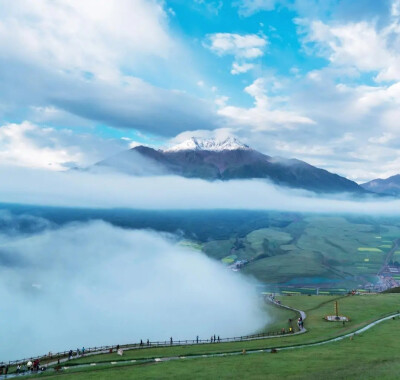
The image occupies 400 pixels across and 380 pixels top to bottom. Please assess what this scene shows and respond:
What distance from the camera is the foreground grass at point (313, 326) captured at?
8706cm

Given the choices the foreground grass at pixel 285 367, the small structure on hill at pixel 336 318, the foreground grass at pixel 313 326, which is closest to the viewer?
the foreground grass at pixel 285 367

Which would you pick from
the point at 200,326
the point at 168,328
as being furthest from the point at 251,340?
the point at 168,328

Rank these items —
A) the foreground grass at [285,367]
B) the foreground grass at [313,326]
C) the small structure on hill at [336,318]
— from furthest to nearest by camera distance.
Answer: the small structure on hill at [336,318]
the foreground grass at [313,326]
the foreground grass at [285,367]

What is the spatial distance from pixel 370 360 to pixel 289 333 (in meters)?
43.9

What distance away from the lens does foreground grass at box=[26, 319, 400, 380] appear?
6131cm

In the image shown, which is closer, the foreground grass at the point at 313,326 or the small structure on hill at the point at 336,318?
the foreground grass at the point at 313,326

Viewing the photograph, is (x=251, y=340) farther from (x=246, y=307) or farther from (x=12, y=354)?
(x=12, y=354)

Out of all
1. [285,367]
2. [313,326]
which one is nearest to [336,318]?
[313,326]

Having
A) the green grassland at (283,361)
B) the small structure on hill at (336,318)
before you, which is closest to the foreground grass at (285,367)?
the green grassland at (283,361)

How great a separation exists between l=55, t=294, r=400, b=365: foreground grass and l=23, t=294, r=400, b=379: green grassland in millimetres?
238

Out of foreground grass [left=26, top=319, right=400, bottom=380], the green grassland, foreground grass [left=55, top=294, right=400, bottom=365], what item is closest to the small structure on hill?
foreground grass [left=55, top=294, right=400, bottom=365]

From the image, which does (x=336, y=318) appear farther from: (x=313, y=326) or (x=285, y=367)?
(x=285, y=367)

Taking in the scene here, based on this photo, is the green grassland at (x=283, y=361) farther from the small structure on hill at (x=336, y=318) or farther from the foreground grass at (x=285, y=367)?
the small structure on hill at (x=336, y=318)

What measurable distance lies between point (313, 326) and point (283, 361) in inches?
2013
